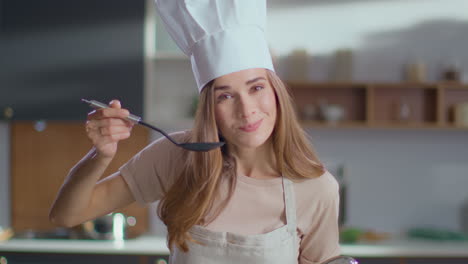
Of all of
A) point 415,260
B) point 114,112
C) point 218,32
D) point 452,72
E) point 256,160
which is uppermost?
point 452,72

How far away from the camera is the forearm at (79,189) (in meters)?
1.06

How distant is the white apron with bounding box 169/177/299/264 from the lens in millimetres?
1156

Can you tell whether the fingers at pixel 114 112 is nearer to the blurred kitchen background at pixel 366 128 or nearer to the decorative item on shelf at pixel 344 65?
the blurred kitchen background at pixel 366 128

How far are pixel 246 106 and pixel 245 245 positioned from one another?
1.03 ft

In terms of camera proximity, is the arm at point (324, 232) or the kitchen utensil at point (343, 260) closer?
the kitchen utensil at point (343, 260)

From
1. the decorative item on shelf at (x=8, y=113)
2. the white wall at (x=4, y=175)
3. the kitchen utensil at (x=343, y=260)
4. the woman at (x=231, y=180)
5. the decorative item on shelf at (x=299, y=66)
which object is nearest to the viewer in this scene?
the kitchen utensil at (x=343, y=260)

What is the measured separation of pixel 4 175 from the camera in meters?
3.52

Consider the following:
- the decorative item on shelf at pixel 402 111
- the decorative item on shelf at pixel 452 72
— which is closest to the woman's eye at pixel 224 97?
the decorative item on shelf at pixel 402 111

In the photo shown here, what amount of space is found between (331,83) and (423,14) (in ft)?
2.69

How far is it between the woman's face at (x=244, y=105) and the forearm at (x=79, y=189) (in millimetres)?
251

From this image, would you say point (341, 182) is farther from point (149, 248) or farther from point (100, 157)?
point (100, 157)

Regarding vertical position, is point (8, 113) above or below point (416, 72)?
below

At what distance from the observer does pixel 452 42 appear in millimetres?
3496

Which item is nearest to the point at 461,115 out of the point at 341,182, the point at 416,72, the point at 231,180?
the point at 416,72
